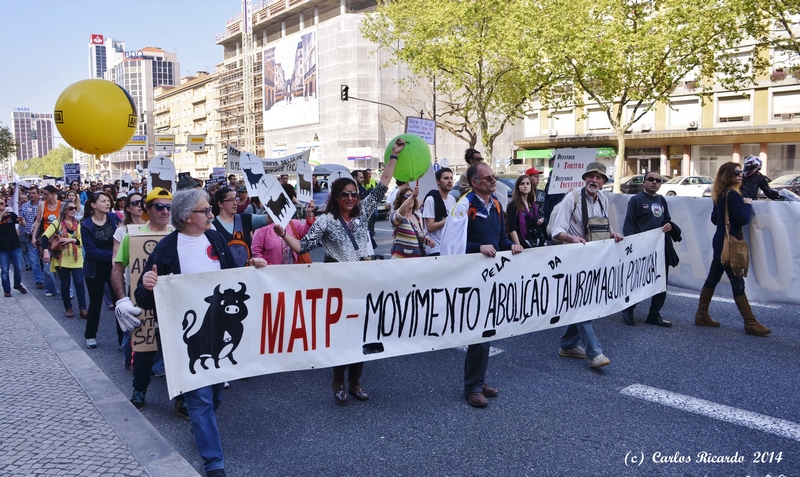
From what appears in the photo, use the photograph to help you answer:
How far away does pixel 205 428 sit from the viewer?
3875 mm

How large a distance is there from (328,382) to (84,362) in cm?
249

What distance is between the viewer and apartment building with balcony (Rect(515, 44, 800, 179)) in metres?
39.5

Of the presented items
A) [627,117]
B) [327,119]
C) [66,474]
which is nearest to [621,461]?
[66,474]

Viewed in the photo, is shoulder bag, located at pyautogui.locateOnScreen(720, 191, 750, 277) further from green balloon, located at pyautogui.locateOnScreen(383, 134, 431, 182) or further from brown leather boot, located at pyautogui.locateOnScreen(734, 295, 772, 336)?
green balloon, located at pyautogui.locateOnScreen(383, 134, 431, 182)

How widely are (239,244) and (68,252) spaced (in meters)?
4.18

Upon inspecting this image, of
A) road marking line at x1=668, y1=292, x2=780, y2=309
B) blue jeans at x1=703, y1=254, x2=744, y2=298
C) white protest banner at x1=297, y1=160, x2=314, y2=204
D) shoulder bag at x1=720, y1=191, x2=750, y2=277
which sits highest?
white protest banner at x1=297, y1=160, x2=314, y2=204

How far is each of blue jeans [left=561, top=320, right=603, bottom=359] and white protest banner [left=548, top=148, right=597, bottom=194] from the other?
106 inches

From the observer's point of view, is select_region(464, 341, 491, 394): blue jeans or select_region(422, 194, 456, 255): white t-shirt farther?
select_region(422, 194, 456, 255): white t-shirt

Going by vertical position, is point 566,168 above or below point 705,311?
above

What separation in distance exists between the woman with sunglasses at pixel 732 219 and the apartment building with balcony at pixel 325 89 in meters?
48.1

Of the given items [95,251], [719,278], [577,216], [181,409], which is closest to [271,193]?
[181,409]

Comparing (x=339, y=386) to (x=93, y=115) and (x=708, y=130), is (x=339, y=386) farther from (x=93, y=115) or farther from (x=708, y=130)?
(x=708, y=130)

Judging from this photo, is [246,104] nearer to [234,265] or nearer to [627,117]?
[627,117]

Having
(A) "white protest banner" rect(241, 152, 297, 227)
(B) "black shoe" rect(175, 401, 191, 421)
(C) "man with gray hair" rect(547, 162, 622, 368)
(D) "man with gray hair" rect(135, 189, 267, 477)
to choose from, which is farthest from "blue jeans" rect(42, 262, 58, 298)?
(C) "man with gray hair" rect(547, 162, 622, 368)
